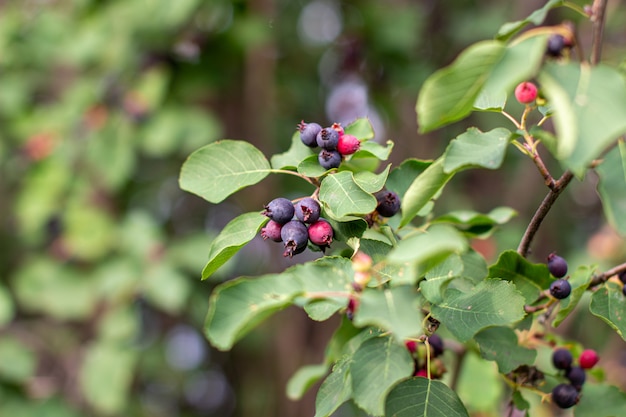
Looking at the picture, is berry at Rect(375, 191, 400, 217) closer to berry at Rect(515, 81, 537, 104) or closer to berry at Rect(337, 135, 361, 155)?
berry at Rect(337, 135, 361, 155)

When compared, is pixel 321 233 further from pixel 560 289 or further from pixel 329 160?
pixel 560 289

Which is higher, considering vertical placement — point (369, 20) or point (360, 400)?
point (360, 400)

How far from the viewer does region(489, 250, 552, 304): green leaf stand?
0.90m

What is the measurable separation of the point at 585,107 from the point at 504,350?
18.0 inches

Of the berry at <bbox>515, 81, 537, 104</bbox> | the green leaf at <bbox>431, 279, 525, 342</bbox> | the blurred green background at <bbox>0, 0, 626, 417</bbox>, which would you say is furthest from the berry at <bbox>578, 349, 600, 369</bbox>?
the blurred green background at <bbox>0, 0, 626, 417</bbox>

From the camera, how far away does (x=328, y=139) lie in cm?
83

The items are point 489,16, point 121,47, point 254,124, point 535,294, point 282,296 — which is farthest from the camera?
point 489,16

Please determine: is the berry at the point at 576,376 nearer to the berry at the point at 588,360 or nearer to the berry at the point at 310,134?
the berry at the point at 588,360

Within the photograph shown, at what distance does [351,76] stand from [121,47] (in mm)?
952

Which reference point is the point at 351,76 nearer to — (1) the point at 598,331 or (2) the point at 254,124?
(2) the point at 254,124

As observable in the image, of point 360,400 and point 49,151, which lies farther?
point 49,151

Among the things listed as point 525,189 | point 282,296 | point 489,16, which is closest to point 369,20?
point 489,16

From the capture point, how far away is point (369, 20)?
2.60 m

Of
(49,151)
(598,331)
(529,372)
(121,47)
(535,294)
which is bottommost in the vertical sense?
(598,331)
